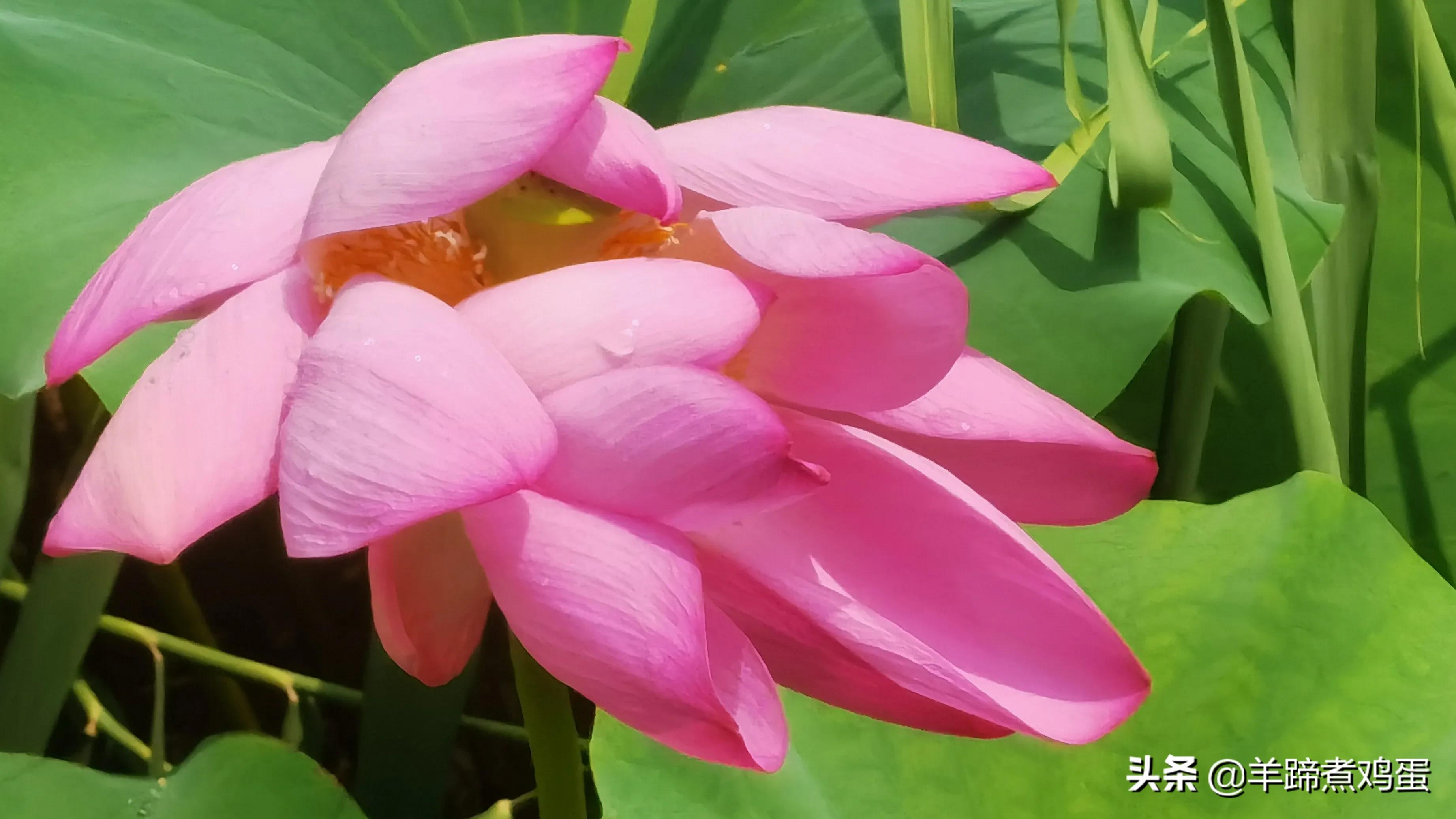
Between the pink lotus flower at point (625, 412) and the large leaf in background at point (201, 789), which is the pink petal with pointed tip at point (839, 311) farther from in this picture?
the large leaf in background at point (201, 789)

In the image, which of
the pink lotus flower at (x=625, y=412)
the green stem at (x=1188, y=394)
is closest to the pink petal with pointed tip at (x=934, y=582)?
the pink lotus flower at (x=625, y=412)

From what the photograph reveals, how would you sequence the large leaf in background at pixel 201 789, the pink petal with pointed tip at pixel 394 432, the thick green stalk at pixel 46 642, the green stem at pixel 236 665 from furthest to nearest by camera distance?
the green stem at pixel 236 665 < the thick green stalk at pixel 46 642 < the large leaf in background at pixel 201 789 < the pink petal with pointed tip at pixel 394 432

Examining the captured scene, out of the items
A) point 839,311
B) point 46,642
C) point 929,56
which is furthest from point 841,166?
point 46,642

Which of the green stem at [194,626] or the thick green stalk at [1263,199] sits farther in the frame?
the green stem at [194,626]

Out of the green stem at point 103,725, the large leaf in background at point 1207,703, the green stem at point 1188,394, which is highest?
the green stem at point 1188,394

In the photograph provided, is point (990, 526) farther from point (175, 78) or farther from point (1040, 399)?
point (175, 78)

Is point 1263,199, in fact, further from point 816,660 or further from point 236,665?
point 236,665

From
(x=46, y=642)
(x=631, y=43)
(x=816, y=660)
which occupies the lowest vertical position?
(x=46, y=642)

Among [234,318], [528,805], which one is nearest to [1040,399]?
[234,318]
